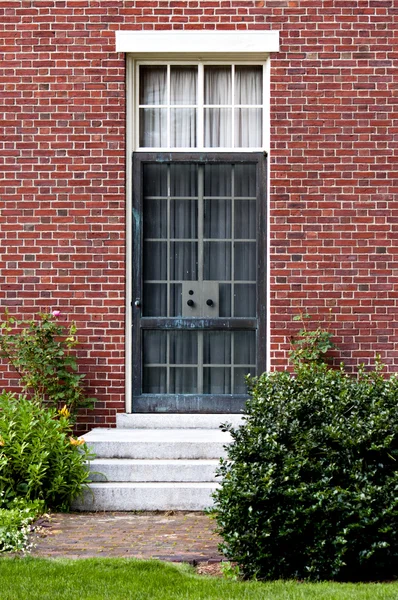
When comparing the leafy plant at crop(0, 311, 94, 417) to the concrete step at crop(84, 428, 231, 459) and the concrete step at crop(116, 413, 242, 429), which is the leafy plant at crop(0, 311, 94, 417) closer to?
the concrete step at crop(116, 413, 242, 429)

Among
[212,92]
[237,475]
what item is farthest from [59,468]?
[212,92]

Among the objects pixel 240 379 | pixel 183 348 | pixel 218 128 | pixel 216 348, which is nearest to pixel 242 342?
pixel 216 348

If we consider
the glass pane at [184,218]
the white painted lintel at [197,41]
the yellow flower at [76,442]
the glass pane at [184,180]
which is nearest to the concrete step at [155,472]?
the yellow flower at [76,442]

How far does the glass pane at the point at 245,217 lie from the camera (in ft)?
30.4

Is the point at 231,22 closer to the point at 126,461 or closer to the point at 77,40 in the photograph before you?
the point at 77,40

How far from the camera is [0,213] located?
9133 mm

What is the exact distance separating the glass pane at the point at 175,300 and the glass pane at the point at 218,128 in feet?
4.86

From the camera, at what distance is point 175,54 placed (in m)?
9.20

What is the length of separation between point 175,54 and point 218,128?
2.82ft

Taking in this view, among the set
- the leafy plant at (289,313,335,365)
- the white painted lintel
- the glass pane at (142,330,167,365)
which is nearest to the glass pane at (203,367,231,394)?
the glass pane at (142,330,167,365)

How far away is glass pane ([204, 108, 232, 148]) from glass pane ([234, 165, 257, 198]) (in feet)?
0.92

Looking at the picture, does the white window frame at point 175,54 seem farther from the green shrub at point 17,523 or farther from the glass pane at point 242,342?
the green shrub at point 17,523

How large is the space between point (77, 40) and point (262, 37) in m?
1.86

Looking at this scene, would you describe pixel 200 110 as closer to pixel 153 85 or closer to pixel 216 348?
pixel 153 85
